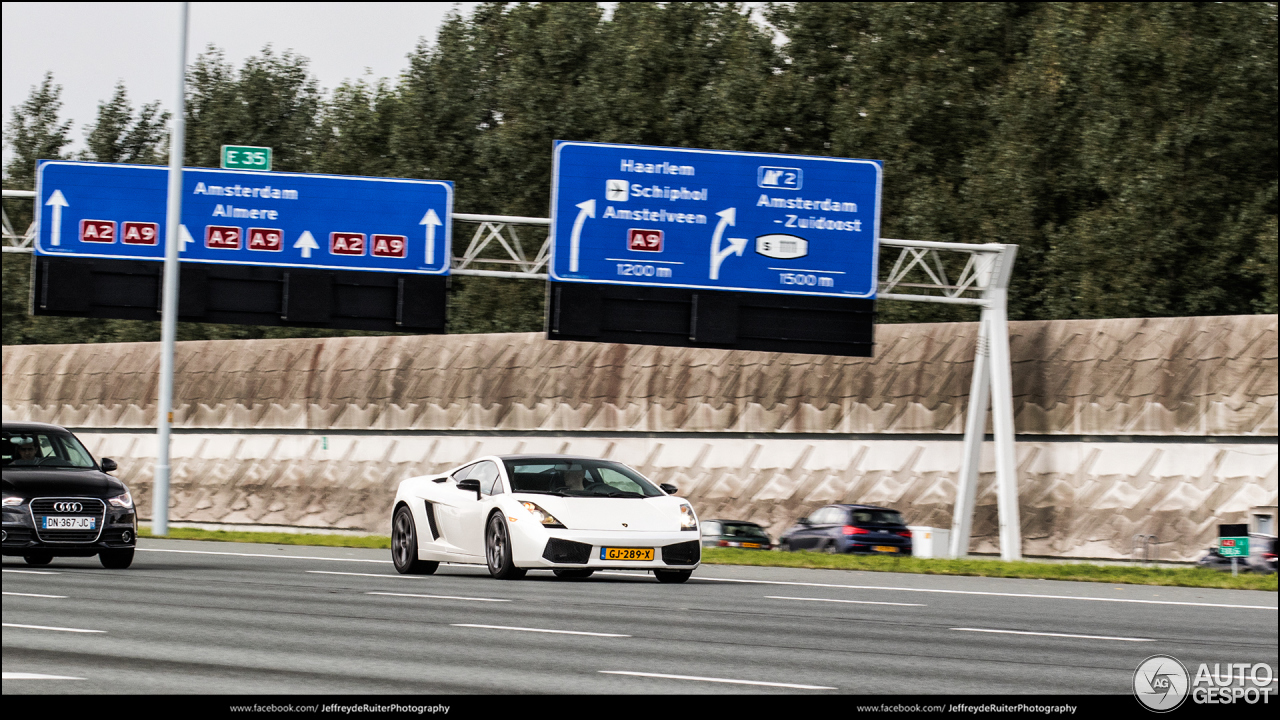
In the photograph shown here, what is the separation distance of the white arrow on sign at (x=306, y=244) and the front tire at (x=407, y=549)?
1177 centimetres

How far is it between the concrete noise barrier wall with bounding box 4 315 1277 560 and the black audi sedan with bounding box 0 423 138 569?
58.3ft

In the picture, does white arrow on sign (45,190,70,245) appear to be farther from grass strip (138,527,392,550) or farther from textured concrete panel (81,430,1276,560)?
textured concrete panel (81,430,1276,560)

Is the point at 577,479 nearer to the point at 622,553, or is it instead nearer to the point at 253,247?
the point at 622,553

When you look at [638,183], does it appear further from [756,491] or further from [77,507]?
[77,507]

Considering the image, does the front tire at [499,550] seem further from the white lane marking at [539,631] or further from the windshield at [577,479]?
the white lane marking at [539,631]

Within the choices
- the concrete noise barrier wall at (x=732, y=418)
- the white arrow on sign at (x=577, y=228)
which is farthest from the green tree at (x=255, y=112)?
the white arrow on sign at (x=577, y=228)

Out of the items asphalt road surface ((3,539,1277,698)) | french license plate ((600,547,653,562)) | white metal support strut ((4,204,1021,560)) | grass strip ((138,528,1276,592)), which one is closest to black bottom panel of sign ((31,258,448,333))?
white metal support strut ((4,204,1021,560))

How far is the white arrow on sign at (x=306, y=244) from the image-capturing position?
96.7 ft

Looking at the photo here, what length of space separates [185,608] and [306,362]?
2924 cm

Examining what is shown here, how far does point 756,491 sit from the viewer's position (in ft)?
114

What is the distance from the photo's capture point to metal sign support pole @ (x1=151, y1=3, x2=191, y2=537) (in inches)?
1133

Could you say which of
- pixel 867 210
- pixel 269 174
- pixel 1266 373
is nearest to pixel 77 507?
pixel 269 174

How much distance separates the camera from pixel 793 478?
3434 centimetres

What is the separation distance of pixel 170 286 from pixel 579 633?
19046mm
